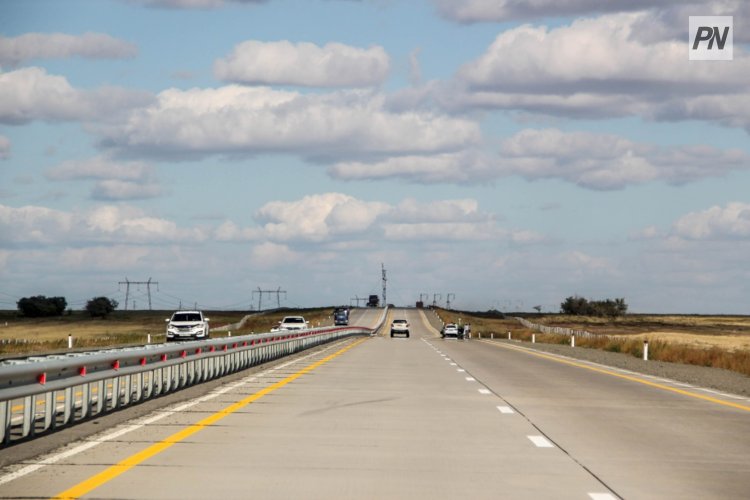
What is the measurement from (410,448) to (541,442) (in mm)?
1787

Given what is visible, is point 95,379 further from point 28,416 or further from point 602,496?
point 602,496

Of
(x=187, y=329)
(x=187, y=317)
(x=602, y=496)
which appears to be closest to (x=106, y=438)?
(x=602, y=496)

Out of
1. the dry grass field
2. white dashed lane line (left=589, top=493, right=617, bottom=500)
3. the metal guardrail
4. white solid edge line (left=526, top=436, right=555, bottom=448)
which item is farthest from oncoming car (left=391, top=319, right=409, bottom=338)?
white dashed lane line (left=589, top=493, right=617, bottom=500)

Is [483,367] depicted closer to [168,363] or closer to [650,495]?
[168,363]

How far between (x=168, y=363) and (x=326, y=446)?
8.99m

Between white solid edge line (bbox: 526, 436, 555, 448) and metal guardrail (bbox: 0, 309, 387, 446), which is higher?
metal guardrail (bbox: 0, 309, 387, 446)

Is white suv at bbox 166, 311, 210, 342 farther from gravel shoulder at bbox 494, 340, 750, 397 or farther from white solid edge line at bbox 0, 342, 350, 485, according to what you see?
white solid edge line at bbox 0, 342, 350, 485

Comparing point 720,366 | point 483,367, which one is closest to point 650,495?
point 483,367

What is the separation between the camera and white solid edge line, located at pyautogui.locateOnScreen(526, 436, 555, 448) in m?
14.6

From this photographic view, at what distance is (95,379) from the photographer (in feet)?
57.4

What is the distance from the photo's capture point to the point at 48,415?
15555mm

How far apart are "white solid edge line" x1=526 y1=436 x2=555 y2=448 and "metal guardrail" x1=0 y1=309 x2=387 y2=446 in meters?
5.98

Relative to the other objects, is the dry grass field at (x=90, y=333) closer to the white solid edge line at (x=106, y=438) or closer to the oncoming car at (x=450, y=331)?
the oncoming car at (x=450, y=331)

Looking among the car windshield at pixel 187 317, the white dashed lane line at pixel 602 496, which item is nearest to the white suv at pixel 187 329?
the car windshield at pixel 187 317
